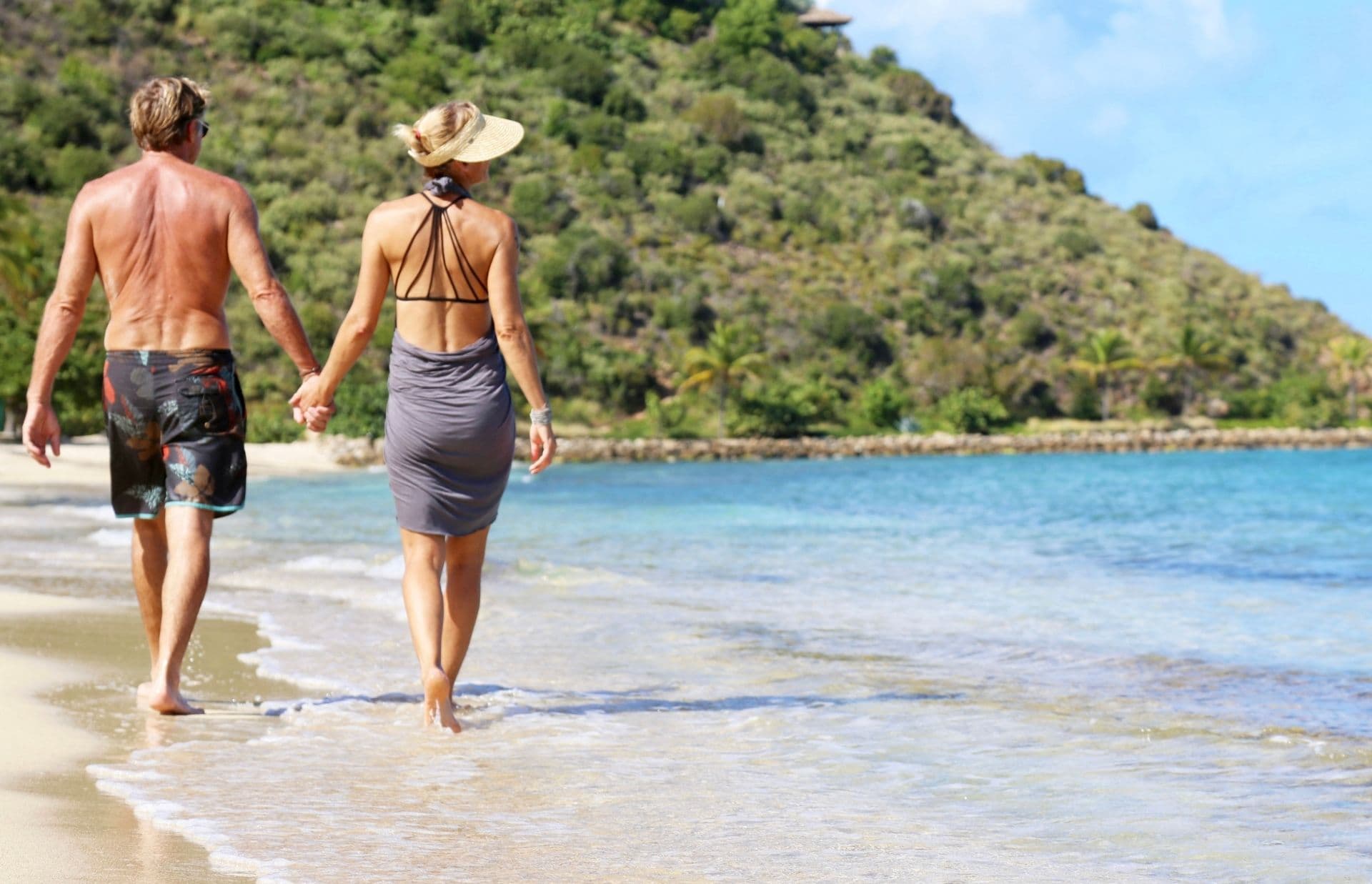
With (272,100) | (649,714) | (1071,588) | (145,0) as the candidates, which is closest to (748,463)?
(272,100)

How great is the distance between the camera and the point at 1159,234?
271ft

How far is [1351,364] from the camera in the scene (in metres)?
71.4

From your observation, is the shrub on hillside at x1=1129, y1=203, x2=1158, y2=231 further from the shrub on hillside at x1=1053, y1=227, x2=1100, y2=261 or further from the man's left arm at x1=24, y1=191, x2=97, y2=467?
the man's left arm at x1=24, y1=191, x2=97, y2=467

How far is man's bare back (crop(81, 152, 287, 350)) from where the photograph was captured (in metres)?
4.65

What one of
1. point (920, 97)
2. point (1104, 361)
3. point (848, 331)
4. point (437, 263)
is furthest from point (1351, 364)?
point (437, 263)

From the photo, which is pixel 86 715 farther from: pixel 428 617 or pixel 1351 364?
pixel 1351 364

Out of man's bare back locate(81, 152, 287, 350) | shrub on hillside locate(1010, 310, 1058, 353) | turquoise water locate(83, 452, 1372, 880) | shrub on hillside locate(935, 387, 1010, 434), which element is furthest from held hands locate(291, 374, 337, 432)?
shrub on hillside locate(1010, 310, 1058, 353)

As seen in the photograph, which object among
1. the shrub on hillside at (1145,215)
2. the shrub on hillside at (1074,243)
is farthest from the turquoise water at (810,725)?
the shrub on hillside at (1145,215)

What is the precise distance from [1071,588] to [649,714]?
236 inches

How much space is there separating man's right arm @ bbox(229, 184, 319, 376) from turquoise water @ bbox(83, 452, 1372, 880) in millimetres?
1252

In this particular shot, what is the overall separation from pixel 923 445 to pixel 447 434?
52.4 m

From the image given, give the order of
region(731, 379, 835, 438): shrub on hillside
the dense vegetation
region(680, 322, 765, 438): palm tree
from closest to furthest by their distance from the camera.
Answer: region(680, 322, 765, 438): palm tree → the dense vegetation → region(731, 379, 835, 438): shrub on hillside

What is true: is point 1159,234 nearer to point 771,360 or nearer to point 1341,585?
point 771,360

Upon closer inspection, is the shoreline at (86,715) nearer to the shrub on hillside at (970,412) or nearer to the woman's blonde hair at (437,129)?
the woman's blonde hair at (437,129)
